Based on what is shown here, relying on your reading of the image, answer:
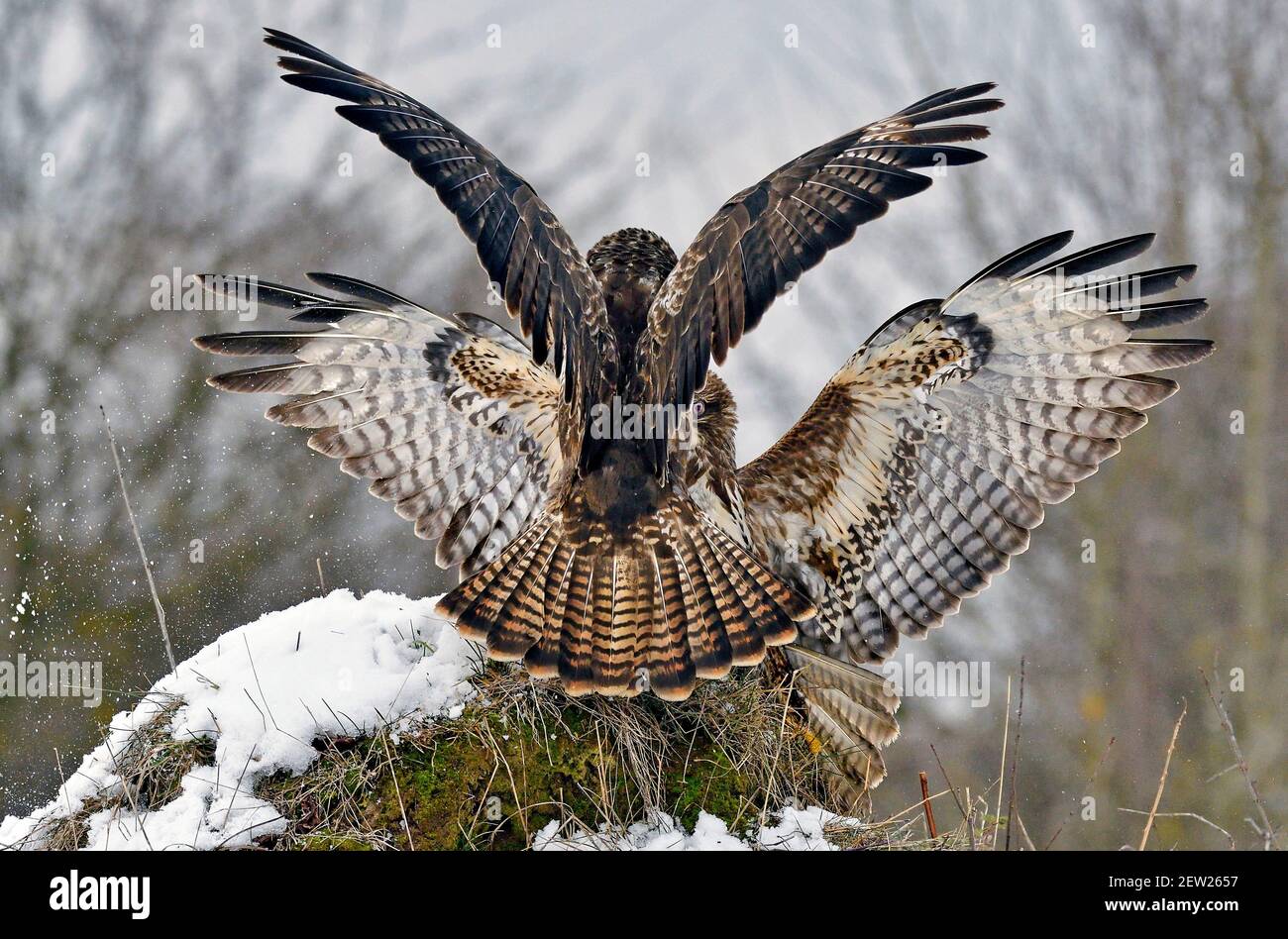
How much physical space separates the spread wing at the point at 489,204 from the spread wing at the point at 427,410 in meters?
0.96

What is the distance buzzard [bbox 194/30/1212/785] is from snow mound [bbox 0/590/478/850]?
1.29 ft

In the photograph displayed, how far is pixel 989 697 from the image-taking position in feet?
47.6

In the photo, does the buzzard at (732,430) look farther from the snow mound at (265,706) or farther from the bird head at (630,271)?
the snow mound at (265,706)

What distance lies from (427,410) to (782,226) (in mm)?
1883

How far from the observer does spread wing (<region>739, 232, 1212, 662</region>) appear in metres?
4.78

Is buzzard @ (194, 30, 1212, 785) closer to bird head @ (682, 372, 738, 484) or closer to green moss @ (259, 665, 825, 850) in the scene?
bird head @ (682, 372, 738, 484)

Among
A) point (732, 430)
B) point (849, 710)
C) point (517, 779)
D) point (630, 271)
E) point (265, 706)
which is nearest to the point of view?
point (517, 779)

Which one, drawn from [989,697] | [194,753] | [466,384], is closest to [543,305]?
[466,384]

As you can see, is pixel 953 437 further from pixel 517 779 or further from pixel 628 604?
pixel 517 779

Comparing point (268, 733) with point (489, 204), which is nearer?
point (268, 733)

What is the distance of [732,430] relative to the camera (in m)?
4.93

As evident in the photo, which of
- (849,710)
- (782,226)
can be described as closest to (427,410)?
(782,226)

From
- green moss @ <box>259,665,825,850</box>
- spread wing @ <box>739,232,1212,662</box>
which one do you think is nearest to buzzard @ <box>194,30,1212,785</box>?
spread wing @ <box>739,232,1212,662</box>

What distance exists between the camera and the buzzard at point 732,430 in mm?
3914
